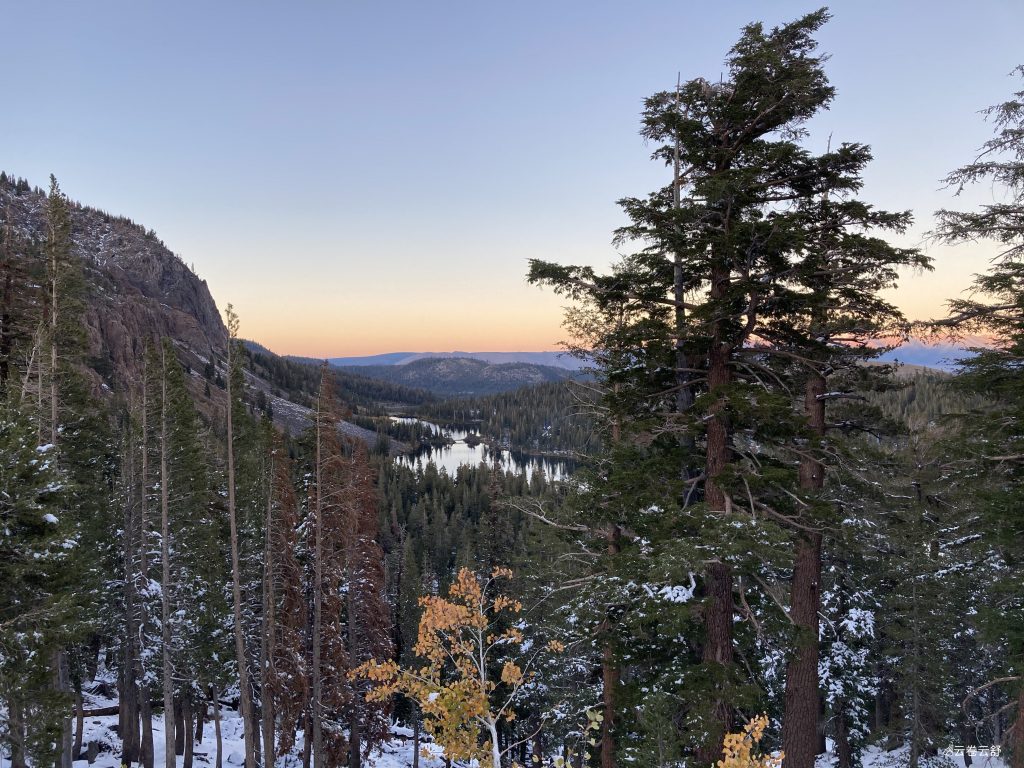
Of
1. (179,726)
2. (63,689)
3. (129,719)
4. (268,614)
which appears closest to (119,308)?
(179,726)

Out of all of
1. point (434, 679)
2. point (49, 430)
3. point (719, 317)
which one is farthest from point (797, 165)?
point (49, 430)

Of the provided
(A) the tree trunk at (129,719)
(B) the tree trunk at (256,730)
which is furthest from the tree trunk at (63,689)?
(B) the tree trunk at (256,730)

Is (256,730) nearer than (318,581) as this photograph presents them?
No

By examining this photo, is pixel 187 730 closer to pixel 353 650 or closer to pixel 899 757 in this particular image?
pixel 353 650

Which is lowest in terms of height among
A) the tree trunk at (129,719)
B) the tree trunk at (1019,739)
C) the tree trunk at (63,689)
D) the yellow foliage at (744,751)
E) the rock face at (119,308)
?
the tree trunk at (129,719)

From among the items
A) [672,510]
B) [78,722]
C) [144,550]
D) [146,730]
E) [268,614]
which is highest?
[672,510]

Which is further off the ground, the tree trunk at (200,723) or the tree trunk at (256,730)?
the tree trunk at (256,730)

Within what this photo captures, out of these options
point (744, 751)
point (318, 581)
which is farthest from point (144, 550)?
point (744, 751)

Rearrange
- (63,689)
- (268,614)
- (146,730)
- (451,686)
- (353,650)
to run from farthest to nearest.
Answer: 1. (146,730)
2. (353,650)
3. (268,614)
4. (63,689)
5. (451,686)

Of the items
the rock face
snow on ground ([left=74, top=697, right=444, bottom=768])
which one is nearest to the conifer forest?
snow on ground ([left=74, top=697, right=444, bottom=768])

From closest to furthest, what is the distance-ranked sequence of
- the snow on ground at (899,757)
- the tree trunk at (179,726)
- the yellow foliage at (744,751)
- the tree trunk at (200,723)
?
the yellow foliage at (744,751), the snow on ground at (899,757), the tree trunk at (179,726), the tree trunk at (200,723)

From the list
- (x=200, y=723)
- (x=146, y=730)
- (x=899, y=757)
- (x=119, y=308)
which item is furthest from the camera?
(x=119, y=308)

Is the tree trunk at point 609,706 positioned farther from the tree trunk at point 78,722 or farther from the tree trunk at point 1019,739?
the tree trunk at point 78,722

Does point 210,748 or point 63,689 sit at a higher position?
point 63,689
